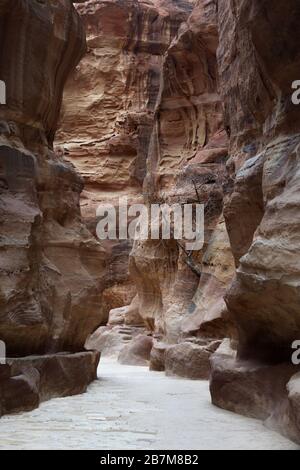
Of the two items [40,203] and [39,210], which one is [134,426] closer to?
[39,210]

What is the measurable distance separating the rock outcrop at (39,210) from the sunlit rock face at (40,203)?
1 cm

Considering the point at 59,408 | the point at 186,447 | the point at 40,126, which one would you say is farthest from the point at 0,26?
the point at 186,447

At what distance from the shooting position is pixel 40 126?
325 inches

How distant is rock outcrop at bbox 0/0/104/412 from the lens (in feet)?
21.2

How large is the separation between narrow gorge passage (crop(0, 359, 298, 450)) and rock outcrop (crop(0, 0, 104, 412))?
1.84 ft

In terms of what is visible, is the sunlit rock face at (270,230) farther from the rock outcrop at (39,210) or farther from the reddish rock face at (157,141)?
the reddish rock face at (157,141)

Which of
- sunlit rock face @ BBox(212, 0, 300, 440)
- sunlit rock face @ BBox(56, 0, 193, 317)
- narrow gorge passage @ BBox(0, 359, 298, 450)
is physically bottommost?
narrow gorge passage @ BBox(0, 359, 298, 450)

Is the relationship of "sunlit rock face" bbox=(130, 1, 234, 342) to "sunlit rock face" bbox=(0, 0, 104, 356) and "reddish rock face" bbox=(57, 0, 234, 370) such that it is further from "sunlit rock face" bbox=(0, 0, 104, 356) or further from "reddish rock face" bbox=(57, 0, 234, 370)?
"sunlit rock face" bbox=(0, 0, 104, 356)

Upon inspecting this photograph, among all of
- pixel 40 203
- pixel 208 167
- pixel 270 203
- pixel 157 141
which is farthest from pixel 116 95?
pixel 270 203

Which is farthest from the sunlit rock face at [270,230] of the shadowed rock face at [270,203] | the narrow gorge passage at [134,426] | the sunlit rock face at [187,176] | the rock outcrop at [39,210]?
the sunlit rock face at [187,176]

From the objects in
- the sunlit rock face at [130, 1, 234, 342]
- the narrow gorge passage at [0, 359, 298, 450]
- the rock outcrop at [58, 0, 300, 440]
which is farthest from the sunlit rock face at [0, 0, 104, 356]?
the sunlit rock face at [130, 1, 234, 342]

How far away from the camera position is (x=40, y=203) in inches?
319

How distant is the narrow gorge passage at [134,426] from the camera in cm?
414

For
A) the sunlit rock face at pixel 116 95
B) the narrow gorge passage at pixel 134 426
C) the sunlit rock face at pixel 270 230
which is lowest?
the narrow gorge passage at pixel 134 426
